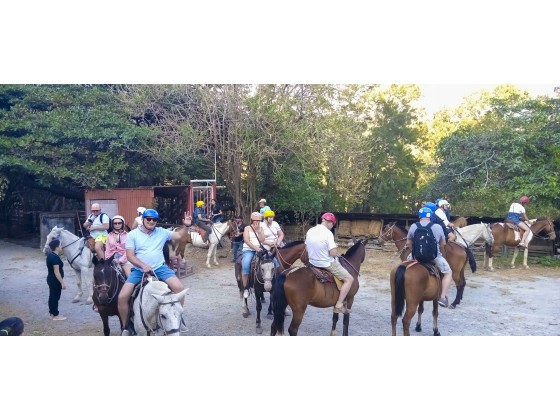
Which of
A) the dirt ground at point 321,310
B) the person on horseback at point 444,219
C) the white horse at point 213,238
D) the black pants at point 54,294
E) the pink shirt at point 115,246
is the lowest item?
the dirt ground at point 321,310

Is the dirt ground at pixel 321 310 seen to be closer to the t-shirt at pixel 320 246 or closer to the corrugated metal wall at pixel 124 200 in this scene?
the t-shirt at pixel 320 246

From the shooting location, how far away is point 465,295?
33.6 feet

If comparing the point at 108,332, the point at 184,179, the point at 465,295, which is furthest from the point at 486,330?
the point at 184,179

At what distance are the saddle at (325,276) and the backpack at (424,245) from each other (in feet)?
4.42

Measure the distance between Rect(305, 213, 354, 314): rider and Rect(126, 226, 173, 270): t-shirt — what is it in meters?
2.18

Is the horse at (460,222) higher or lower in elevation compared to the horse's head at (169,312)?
higher

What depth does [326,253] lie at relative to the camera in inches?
261

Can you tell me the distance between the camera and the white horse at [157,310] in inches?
208

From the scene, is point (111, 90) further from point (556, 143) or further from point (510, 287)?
point (556, 143)

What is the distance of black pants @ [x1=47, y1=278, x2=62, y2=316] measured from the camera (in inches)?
315

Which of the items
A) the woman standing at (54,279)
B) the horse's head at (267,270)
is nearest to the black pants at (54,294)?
the woman standing at (54,279)

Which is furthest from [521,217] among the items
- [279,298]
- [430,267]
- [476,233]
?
[279,298]

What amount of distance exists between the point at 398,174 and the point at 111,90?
9693mm

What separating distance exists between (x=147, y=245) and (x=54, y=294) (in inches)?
130
